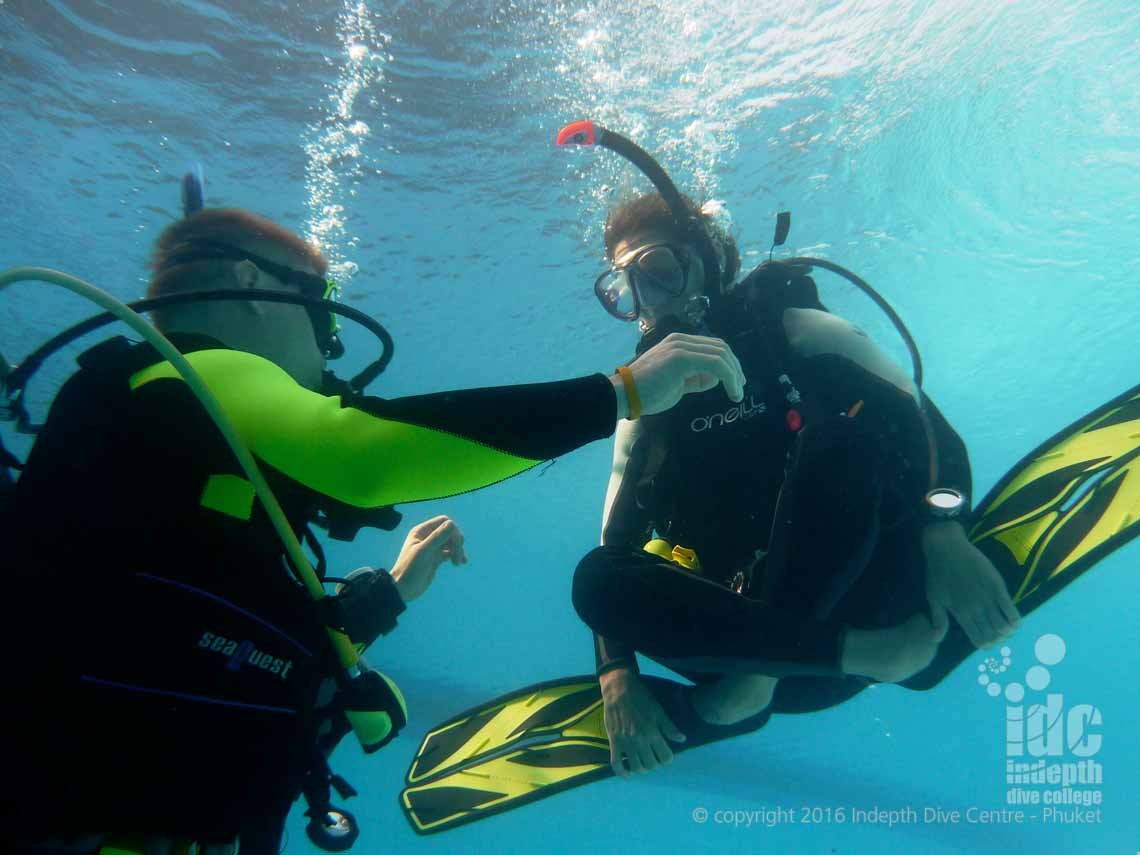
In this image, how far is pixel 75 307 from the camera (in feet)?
45.6

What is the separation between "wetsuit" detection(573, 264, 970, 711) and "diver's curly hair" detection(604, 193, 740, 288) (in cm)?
58

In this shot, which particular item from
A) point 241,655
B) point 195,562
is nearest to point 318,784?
point 241,655

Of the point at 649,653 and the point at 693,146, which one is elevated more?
the point at 693,146

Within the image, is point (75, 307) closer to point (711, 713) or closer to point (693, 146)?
point (693, 146)

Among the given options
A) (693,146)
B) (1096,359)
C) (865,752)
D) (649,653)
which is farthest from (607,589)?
(865,752)

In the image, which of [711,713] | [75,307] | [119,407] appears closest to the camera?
[119,407]

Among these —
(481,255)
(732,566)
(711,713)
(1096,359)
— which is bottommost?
(711,713)

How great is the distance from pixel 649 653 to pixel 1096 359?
84.6 feet

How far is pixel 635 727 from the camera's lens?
320 centimetres

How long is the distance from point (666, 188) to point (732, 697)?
2.92 m

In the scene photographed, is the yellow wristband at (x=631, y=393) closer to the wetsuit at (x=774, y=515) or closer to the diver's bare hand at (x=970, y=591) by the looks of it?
the wetsuit at (x=774, y=515)

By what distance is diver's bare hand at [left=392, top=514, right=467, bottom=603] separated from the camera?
3.15 metres

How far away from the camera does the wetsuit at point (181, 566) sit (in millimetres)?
1533

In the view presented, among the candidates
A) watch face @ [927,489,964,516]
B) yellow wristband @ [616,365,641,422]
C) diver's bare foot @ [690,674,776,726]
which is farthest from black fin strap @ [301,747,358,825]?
Answer: watch face @ [927,489,964,516]
